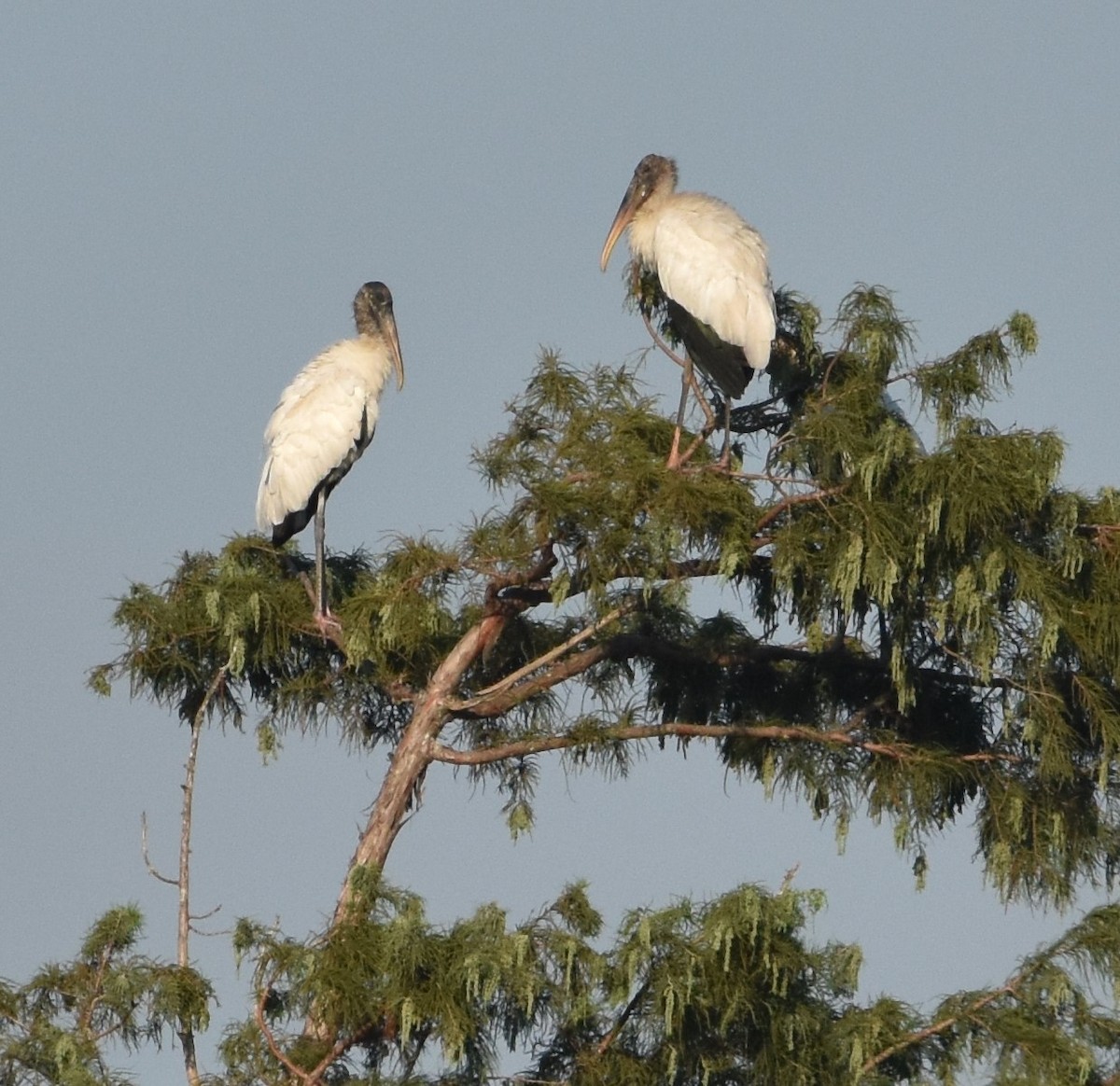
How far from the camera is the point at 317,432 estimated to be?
38.9ft

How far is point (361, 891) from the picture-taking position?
8.96 meters

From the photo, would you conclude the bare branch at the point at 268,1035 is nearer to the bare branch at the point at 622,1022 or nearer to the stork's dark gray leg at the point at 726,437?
the bare branch at the point at 622,1022

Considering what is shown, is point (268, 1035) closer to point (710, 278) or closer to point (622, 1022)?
point (622, 1022)

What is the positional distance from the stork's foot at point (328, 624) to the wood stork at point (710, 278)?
1527 mm

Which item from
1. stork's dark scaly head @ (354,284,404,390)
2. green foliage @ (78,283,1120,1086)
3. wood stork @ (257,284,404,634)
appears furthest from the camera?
stork's dark scaly head @ (354,284,404,390)

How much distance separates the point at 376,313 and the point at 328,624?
3071 mm

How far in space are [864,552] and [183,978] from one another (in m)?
2.83

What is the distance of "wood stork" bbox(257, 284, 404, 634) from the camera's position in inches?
451

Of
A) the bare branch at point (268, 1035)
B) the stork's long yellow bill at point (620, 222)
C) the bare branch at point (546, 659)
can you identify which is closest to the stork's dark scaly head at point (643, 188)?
the stork's long yellow bill at point (620, 222)

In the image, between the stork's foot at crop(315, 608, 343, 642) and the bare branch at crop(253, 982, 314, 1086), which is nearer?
the bare branch at crop(253, 982, 314, 1086)

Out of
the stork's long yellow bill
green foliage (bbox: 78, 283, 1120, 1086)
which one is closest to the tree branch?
green foliage (bbox: 78, 283, 1120, 1086)

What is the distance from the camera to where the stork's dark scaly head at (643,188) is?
1228cm

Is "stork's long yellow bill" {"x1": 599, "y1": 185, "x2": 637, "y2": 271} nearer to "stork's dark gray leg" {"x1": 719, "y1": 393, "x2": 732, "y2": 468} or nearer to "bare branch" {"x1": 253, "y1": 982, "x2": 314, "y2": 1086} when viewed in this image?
"stork's dark gray leg" {"x1": 719, "y1": 393, "x2": 732, "y2": 468}

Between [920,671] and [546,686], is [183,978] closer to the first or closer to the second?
[546,686]
